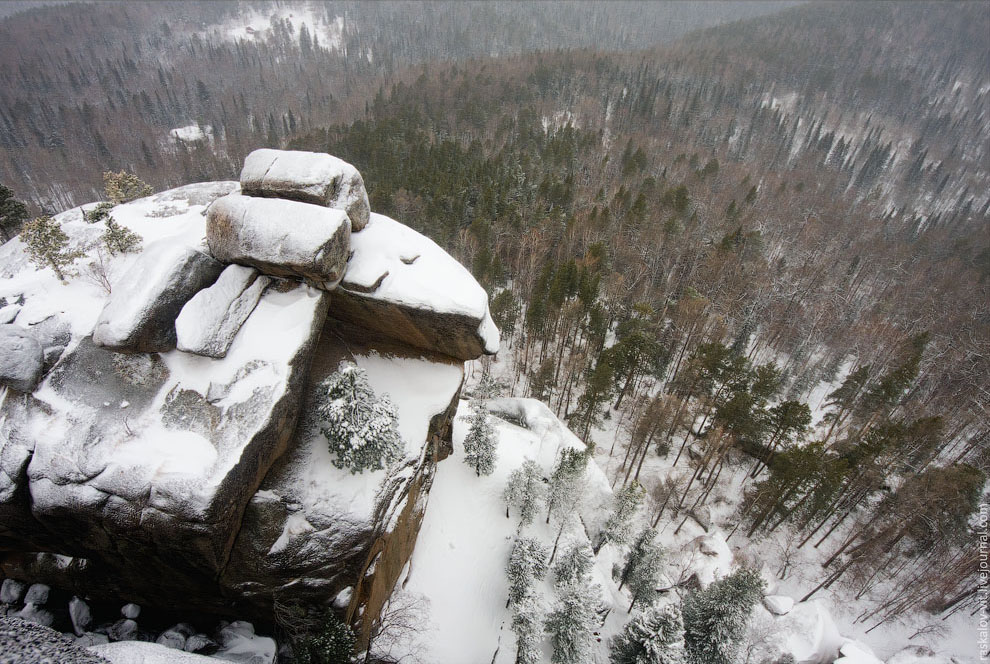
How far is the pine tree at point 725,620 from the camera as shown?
20.3 meters

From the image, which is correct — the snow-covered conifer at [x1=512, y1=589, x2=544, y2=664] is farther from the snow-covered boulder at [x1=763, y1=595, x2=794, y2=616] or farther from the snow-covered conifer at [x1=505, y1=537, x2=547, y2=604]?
the snow-covered boulder at [x1=763, y1=595, x2=794, y2=616]

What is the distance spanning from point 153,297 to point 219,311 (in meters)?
2.43

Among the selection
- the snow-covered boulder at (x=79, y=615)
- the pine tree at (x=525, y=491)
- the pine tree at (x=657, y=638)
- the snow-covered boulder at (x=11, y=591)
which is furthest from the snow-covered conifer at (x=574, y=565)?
the snow-covered boulder at (x=11, y=591)

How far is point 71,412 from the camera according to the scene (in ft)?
51.4

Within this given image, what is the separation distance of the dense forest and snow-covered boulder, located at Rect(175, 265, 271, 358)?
87.5ft

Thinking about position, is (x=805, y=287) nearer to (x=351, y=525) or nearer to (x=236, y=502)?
(x=351, y=525)

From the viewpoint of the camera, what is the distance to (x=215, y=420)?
15875 millimetres

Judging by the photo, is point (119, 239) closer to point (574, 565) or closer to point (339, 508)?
point (339, 508)

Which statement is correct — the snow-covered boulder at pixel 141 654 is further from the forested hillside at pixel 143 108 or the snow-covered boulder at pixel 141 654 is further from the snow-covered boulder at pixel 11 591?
the forested hillside at pixel 143 108

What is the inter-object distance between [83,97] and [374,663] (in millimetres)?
235877

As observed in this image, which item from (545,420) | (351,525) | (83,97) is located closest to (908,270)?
(545,420)

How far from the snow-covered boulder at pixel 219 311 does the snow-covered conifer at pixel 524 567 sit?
1871cm

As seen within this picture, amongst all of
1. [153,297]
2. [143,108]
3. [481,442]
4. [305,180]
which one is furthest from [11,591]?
[143,108]

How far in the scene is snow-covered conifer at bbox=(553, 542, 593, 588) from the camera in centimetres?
2355
